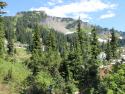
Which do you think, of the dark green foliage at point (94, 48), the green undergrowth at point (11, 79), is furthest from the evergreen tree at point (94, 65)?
the green undergrowth at point (11, 79)

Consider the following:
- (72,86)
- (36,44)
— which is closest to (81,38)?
(36,44)

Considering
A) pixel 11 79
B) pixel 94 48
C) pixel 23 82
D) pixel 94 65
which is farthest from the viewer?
pixel 94 48

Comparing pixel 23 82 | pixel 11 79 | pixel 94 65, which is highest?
pixel 94 65

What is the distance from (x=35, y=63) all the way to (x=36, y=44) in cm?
1324

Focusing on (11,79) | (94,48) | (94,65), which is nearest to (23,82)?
(11,79)

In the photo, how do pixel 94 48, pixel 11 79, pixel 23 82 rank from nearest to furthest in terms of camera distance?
pixel 11 79 → pixel 23 82 → pixel 94 48

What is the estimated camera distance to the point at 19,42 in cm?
14250

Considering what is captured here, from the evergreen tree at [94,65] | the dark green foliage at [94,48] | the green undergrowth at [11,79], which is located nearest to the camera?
the green undergrowth at [11,79]

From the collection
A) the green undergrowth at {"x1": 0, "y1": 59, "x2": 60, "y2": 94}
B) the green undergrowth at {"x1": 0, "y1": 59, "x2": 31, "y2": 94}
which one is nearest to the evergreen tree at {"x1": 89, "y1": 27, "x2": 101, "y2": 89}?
the green undergrowth at {"x1": 0, "y1": 59, "x2": 60, "y2": 94}

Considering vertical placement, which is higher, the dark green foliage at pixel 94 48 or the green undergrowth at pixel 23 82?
the dark green foliage at pixel 94 48

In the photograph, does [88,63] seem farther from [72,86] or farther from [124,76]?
[124,76]

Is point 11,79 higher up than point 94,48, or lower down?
lower down

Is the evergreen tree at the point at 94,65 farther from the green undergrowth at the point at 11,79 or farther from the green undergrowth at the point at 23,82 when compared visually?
the green undergrowth at the point at 11,79

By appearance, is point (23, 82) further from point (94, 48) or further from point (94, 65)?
point (94, 48)
